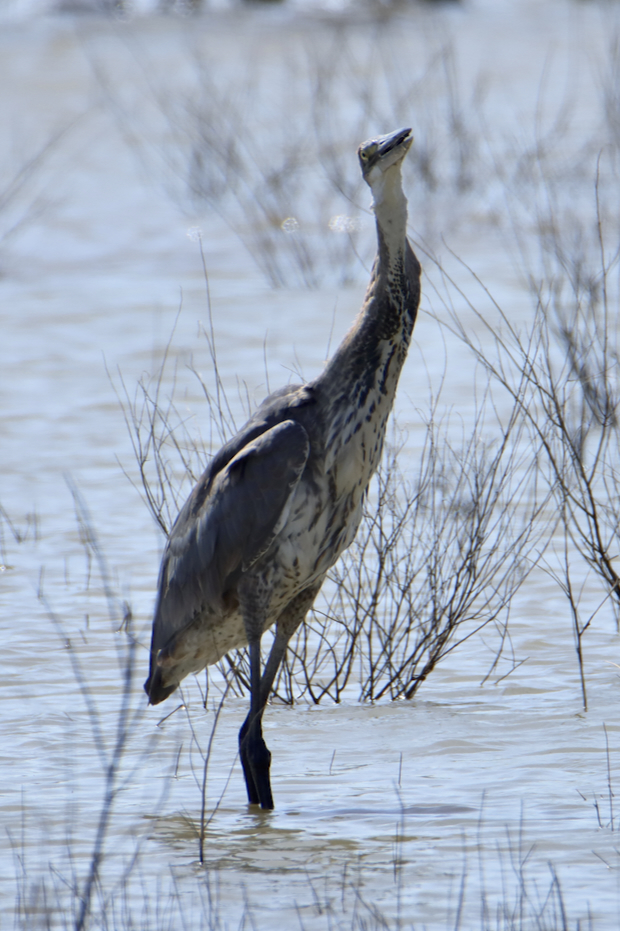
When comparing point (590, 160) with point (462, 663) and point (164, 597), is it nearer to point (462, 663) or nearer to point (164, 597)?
point (462, 663)

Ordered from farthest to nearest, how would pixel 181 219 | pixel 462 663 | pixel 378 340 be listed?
pixel 181 219 < pixel 462 663 < pixel 378 340

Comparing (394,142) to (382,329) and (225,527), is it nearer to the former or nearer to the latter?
(382,329)

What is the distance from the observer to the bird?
398cm

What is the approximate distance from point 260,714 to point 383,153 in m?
1.67

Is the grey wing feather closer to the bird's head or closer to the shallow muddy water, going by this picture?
the shallow muddy water

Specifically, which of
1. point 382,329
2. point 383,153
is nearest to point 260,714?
point 382,329

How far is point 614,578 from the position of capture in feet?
17.3

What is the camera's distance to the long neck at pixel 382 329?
399 cm

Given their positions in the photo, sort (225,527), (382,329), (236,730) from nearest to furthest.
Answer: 1. (382,329)
2. (225,527)
3. (236,730)

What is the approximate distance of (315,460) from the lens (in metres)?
4.00

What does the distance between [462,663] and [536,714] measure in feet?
2.21

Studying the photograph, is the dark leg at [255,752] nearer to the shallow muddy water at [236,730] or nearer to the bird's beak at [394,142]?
the shallow muddy water at [236,730]

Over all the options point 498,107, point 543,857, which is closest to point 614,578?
point 543,857

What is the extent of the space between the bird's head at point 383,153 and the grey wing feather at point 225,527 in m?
0.72
